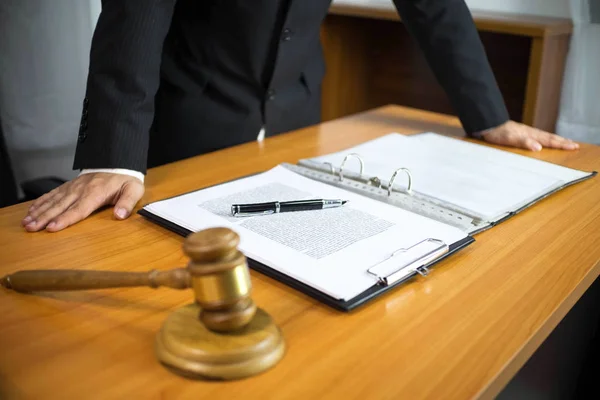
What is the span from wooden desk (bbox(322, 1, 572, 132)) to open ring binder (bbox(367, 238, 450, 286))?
138 cm

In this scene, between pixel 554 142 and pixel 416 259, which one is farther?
pixel 554 142

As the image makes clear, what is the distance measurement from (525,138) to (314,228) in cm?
68

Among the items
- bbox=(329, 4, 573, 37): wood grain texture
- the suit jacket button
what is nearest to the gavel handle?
the suit jacket button

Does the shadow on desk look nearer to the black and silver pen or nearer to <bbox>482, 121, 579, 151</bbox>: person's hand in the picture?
<bbox>482, 121, 579, 151</bbox>: person's hand

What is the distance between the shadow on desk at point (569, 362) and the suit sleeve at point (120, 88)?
0.72 metres

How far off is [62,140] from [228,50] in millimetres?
506

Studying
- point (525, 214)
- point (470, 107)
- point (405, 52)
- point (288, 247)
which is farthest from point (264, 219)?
point (405, 52)

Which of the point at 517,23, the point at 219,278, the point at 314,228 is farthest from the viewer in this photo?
the point at 517,23

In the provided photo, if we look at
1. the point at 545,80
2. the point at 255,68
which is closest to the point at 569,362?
the point at 255,68

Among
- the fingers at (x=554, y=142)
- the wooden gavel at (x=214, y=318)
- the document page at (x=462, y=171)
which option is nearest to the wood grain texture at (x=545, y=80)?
the fingers at (x=554, y=142)

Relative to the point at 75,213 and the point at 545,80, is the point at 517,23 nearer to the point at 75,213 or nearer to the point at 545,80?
the point at 545,80

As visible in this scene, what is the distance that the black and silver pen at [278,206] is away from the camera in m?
0.79

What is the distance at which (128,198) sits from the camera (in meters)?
0.87

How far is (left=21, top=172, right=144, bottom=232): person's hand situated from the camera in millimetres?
801
